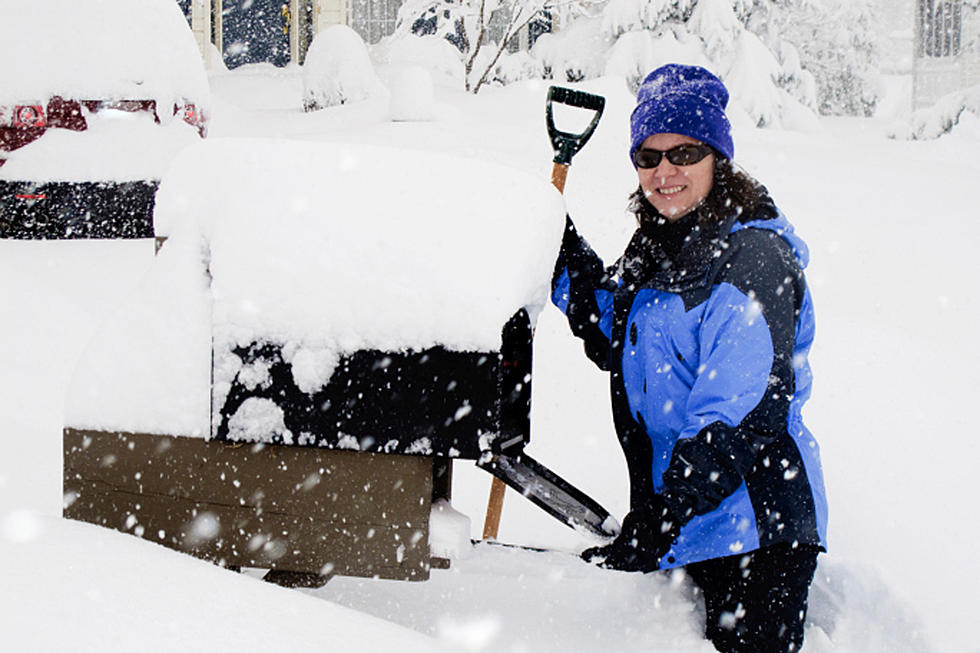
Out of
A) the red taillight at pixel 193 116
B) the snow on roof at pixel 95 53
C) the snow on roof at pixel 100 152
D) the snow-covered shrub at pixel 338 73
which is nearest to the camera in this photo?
the snow on roof at pixel 100 152

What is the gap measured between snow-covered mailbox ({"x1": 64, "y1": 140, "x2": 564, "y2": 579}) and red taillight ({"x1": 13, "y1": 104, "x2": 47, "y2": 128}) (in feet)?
9.80

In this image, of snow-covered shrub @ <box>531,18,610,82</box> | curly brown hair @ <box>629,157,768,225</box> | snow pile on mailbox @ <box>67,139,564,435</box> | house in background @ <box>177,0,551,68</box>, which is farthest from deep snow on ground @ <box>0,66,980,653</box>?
house in background @ <box>177,0,551,68</box>

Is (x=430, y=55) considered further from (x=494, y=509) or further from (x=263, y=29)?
(x=494, y=509)

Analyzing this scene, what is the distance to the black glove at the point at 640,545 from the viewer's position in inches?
83.5

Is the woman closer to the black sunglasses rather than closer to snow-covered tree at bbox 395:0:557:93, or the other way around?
the black sunglasses

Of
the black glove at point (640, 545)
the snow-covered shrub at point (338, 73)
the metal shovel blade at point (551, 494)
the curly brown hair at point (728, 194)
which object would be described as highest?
the snow-covered shrub at point (338, 73)

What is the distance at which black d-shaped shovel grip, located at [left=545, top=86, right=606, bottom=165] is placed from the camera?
268 centimetres

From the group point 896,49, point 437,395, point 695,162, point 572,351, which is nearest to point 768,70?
Answer: point 572,351

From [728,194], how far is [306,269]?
1.15 metres

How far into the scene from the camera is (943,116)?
39.9 ft

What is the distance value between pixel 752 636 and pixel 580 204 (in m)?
4.29

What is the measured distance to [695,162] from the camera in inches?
89.0

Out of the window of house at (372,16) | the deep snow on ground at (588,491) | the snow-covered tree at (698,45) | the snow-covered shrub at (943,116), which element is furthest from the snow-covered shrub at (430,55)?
the deep snow on ground at (588,491)

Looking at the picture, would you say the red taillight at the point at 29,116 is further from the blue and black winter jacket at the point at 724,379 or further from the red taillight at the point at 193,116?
the blue and black winter jacket at the point at 724,379
